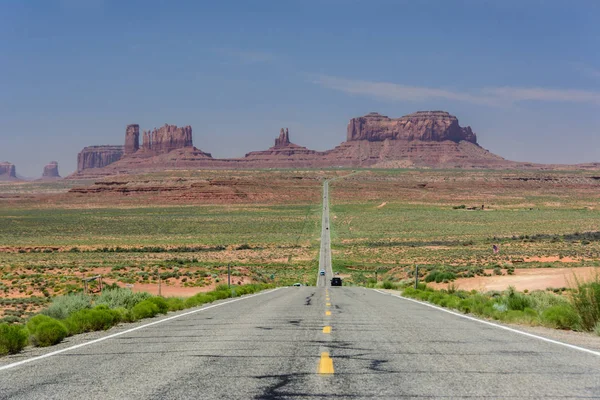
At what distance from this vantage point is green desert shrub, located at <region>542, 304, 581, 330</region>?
39.3 ft

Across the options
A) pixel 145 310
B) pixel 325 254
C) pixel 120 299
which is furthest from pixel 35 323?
pixel 325 254

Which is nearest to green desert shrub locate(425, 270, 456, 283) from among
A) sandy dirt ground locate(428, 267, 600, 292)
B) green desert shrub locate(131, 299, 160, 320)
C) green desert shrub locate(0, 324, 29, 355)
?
sandy dirt ground locate(428, 267, 600, 292)

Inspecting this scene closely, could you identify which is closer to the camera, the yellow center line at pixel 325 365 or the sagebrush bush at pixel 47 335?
the yellow center line at pixel 325 365

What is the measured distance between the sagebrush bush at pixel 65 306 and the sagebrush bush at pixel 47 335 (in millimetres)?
5365

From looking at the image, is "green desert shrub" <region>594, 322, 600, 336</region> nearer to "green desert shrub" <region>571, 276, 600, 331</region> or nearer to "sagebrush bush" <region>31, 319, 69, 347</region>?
"green desert shrub" <region>571, 276, 600, 331</region>

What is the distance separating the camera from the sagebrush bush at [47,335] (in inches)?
405

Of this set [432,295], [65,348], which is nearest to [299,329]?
[65,348]

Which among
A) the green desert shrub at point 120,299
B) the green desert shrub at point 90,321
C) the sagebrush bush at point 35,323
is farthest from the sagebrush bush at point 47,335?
the green desert shrub at point 120,299

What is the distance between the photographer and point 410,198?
450 ft

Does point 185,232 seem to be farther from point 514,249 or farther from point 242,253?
point 514,249

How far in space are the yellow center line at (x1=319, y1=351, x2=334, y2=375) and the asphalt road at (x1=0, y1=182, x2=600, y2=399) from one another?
23 mm

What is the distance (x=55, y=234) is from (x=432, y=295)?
75662 millimetres

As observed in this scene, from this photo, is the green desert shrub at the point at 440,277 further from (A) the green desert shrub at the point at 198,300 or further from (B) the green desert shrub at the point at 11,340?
(B) the green desert shrub at the point at 11,340

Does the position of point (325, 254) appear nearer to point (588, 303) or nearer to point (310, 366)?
point (588, 303)
